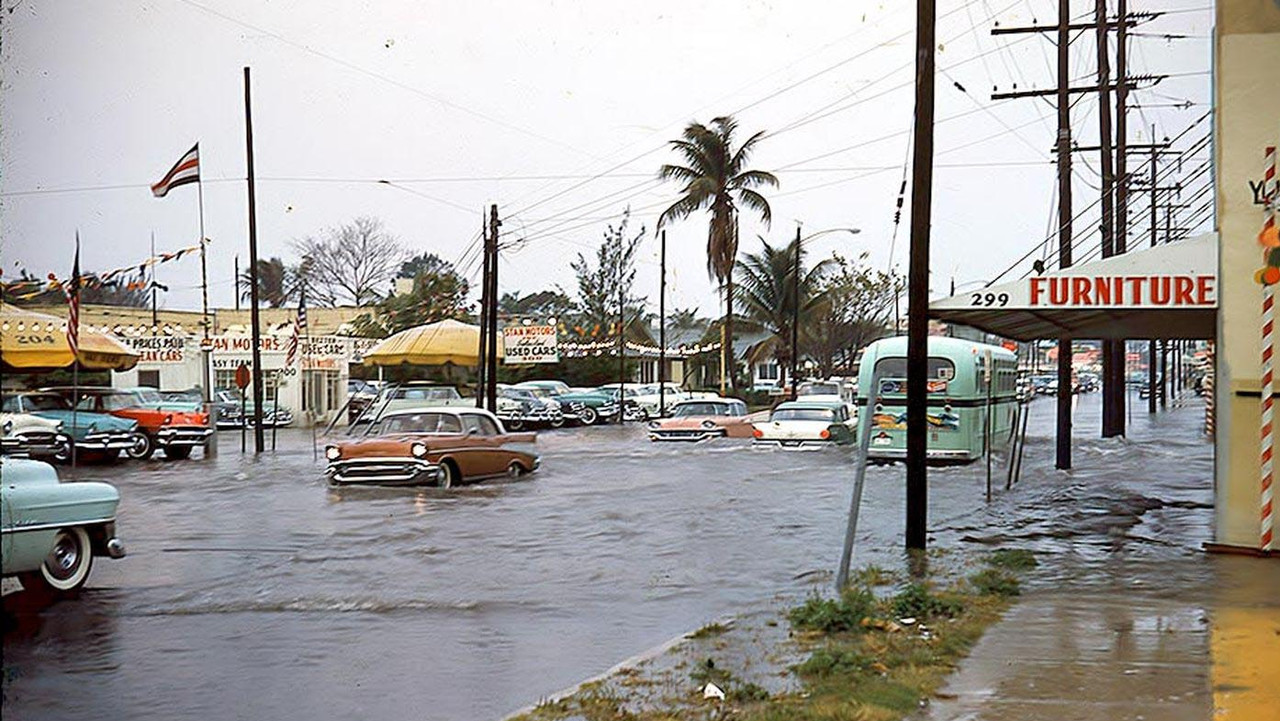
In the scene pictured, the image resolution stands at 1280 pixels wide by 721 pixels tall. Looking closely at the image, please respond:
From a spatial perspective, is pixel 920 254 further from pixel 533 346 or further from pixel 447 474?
pixel 533 346

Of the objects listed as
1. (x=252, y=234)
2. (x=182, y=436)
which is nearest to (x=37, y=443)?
(x=182, y=436)

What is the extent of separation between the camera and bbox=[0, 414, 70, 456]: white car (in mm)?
29281

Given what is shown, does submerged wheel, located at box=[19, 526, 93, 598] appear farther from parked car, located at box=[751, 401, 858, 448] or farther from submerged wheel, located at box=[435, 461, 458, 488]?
parked car, located at box=[751, 401, 858, 448]

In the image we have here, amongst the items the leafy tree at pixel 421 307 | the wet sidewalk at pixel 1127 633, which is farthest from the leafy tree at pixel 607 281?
the wet sidewalk at pixel 1127 633

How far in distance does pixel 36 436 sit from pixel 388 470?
1067cm

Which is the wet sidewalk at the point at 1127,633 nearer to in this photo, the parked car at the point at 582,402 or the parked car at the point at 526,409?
the parked car at the point at 526,409

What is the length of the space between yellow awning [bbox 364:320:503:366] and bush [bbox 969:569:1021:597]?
111 feet

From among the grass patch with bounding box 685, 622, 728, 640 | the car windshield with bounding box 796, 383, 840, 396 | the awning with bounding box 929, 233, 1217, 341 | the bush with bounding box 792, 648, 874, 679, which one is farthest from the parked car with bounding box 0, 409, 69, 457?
the car windshield with bounding box 796, 383, 840, 396

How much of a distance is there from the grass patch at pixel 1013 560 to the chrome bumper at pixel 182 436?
81.1 feet

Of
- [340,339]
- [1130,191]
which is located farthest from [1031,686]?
[340,339]

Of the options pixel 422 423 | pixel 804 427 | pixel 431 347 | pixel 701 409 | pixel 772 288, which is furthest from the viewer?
pixel 772 288

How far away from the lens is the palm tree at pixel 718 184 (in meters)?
57.6

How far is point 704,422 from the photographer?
4003 cm

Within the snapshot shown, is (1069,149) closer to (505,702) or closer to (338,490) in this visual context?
(338,490)
